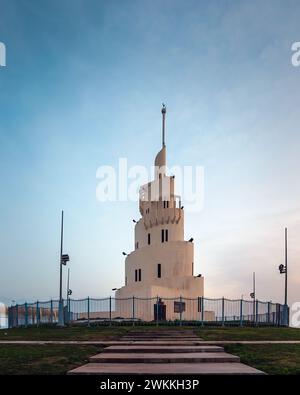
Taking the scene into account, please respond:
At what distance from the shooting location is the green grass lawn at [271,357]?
11531 millimetres

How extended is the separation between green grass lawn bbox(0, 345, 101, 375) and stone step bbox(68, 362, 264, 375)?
3.16 feet

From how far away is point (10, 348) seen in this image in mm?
16797

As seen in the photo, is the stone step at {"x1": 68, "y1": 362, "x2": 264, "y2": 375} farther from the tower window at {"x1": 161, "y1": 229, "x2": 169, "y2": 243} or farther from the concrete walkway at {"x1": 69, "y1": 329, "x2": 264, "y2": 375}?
the tower window at {"x1": 161, "y1": 229, "x2": 169, "y2": 243}

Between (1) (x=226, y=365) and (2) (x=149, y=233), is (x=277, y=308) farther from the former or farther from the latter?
(1) (x=226, y=365)

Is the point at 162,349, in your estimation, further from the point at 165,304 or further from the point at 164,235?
the point at 164,235

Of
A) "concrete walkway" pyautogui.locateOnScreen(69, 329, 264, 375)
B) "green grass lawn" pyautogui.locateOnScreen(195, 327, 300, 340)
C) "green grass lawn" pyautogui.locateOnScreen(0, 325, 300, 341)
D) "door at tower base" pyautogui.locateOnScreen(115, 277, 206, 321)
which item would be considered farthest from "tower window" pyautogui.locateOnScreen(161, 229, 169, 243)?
"concrete walkway" pyautogui.locateOnScreen(69, 329, 264, 375)

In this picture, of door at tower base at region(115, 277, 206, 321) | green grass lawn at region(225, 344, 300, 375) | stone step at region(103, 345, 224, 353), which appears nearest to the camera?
green grass lawn at region(225, 344, 300, 375)

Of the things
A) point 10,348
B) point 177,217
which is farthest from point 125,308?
point 10,348

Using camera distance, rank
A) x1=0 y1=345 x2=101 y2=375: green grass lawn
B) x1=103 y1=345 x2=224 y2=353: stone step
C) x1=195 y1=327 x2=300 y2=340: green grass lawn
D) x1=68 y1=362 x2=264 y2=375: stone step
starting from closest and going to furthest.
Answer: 1. x1=68 y1=362 x2=264 y2=375: stone step
2. x1=0 y1=345 x2=101 y2=375: green grass lawn
3. x1=103 y1=345 x2=224 y2=353: stone step
4. x1=195 y1=327 x2=300 y2=340: green grass lawn

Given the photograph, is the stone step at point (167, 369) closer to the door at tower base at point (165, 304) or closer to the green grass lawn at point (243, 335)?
the green grass lawn at point (243, 335)

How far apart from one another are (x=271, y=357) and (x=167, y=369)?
4709 mm

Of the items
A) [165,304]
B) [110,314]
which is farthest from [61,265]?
[165,304]

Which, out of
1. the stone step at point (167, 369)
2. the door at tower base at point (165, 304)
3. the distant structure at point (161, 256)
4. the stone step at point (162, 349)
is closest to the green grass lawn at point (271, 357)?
the stone step at point (167, 369)

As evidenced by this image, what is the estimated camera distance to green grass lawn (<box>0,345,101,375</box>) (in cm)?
1142
